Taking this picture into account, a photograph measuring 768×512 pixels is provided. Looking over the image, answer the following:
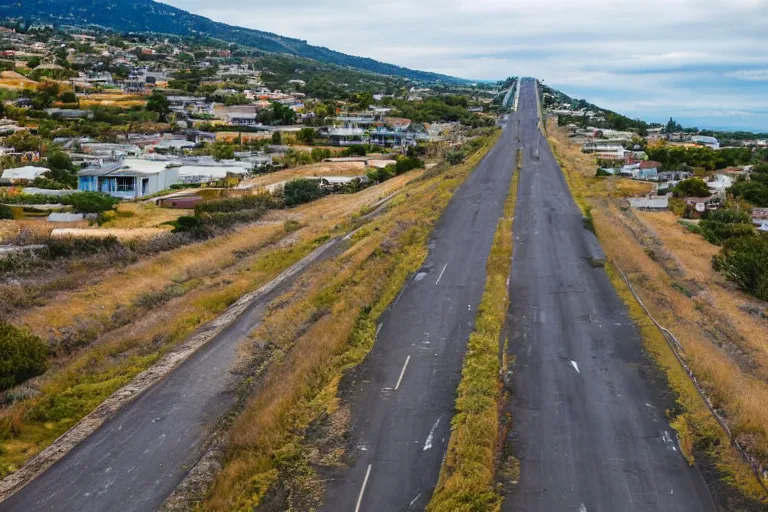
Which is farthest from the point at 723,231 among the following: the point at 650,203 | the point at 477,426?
the point at 477,426

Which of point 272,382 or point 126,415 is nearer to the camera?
point 126,415

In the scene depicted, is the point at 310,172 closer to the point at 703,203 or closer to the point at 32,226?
the point at 32,226

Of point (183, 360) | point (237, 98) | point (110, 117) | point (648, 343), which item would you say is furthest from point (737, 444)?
point (237, 98)

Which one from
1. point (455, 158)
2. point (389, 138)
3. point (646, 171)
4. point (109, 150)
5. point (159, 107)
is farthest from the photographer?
point (159, 107)

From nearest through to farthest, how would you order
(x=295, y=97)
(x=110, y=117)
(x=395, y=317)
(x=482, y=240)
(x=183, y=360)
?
(x=183, y=360), (x=395, y=317), (x=482, y=240), (x=110, y=117), (x=295, y=97)

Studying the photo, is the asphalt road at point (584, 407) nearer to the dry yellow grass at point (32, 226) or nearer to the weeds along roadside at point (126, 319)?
the weeds along roadside at point (126, 319)

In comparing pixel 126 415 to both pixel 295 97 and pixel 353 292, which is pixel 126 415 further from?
pixel 295 97
